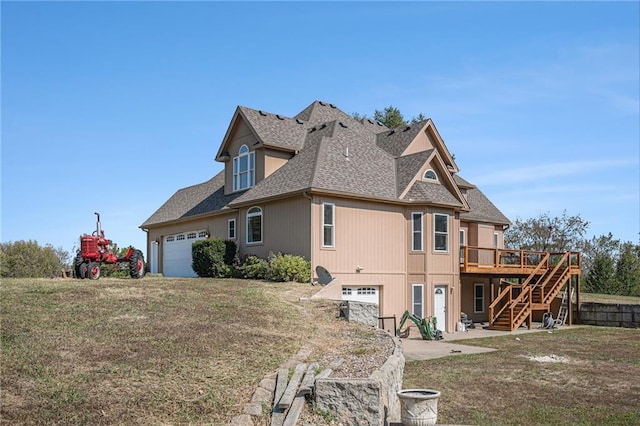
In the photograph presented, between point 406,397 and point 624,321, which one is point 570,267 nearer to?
point 624,321

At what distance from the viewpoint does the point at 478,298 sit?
32250mm

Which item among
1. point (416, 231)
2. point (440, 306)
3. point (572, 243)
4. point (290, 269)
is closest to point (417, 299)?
point (440, 306)

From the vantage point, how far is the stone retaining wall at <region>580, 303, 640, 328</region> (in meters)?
29.8

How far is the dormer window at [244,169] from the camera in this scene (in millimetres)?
26938

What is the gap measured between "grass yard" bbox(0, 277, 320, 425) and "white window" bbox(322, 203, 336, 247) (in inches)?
264

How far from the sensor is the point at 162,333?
453 inches

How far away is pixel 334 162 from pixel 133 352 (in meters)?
15.4

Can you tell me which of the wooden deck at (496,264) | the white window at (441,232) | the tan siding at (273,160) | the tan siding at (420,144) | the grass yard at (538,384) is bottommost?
the grass yard at (538,384)

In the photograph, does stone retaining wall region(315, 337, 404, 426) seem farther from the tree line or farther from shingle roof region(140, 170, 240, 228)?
the tree line

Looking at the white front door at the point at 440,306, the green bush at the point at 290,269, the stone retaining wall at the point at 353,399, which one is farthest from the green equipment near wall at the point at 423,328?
the stone retaining wall at the point at 353,399

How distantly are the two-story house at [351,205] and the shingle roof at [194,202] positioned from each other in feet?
0.67

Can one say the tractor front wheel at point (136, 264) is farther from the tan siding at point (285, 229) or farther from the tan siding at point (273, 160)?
the tan siding at point (273, 160)

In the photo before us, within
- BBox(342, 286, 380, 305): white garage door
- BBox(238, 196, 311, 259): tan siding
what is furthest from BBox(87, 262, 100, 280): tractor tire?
BBox(342, 286, 380, 305): white garage door

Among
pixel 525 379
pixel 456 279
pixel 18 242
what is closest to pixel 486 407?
pixel 525 379
